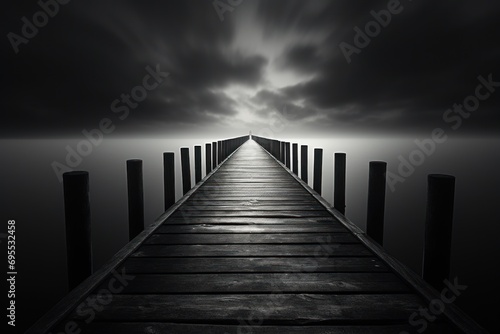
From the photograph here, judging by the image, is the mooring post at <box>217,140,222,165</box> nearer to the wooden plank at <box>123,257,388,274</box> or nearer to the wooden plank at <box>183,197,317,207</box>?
the wooden plank at <box>183,197,317,207</box>

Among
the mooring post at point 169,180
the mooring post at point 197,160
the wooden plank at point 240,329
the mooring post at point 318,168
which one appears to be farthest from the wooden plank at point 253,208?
the mooring post at point 197,160

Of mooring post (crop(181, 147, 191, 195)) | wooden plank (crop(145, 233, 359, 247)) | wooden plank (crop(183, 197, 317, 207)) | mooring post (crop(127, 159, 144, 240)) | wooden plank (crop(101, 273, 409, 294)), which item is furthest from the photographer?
mooring post (crop(181, 147, 191, 195))

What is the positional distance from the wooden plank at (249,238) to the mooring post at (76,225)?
639 millimetres

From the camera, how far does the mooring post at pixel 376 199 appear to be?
380 cm

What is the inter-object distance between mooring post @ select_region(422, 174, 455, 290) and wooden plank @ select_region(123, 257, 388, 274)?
1.56 feet

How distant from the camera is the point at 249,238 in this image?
3.27m

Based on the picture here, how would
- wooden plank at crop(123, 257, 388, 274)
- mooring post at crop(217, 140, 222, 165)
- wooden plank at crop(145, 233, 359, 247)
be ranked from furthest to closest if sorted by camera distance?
mooring post at crop(217, 140, 222, 165) < wooden plank at crop(145, 233, 359, 247) < wooden plank at crop(123, 257, 388, 274)

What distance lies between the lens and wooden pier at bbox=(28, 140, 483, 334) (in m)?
1.79

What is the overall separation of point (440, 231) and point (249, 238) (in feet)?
6.49

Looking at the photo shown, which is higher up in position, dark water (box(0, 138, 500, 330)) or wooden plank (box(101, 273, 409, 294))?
wooden plank (box(101, 273, 409, 294))

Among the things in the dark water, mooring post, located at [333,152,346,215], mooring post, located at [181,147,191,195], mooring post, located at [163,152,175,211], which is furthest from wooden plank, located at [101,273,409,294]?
the dark water

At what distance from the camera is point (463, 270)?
9758 millimetres

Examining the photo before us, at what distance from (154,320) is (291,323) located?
0.93 meters

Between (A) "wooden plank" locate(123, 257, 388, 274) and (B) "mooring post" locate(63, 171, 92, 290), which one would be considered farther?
(B) "mooring post" locate(63, 171, 92, 290)
